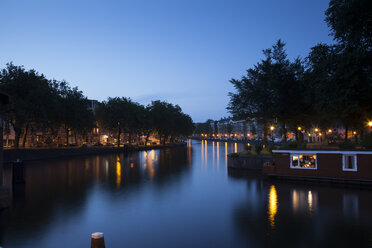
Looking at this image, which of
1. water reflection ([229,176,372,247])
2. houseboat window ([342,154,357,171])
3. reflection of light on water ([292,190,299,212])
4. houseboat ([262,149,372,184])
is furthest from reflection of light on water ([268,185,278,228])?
houseboat window ([342,154,357,171])

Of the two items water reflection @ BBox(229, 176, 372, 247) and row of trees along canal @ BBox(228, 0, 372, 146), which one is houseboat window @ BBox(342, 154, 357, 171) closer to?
water reflection @ BBox(229, 176, 372, 247)

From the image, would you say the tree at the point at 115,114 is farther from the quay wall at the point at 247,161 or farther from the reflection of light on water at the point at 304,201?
the reflection of light on water at the point at 304,201

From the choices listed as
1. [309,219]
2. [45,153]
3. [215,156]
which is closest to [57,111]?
[45,153]

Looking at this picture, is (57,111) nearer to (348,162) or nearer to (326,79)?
(326,79)

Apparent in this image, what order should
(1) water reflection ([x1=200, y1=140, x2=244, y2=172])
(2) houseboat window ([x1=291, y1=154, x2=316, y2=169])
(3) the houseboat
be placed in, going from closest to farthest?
(3) the houseboat, (2) houseboat window ([x1=291, y1=154, x2=316, y2=169]), (1) water reflection ([x1=200, y1=140, x2=244, y2=172])

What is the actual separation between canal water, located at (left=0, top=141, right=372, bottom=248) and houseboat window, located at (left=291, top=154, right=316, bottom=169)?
263 centimetres

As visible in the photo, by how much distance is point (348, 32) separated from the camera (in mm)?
32469

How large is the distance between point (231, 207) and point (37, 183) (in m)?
20.3

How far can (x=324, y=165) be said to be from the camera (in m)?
28.7

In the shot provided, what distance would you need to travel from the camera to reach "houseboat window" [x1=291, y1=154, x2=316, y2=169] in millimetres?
29922

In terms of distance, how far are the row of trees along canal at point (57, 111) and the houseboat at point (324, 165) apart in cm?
4937

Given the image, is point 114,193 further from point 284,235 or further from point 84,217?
point 284,235

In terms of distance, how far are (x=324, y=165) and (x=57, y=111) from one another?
59.4m

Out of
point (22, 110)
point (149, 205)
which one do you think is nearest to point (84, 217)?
point (149, 205)
